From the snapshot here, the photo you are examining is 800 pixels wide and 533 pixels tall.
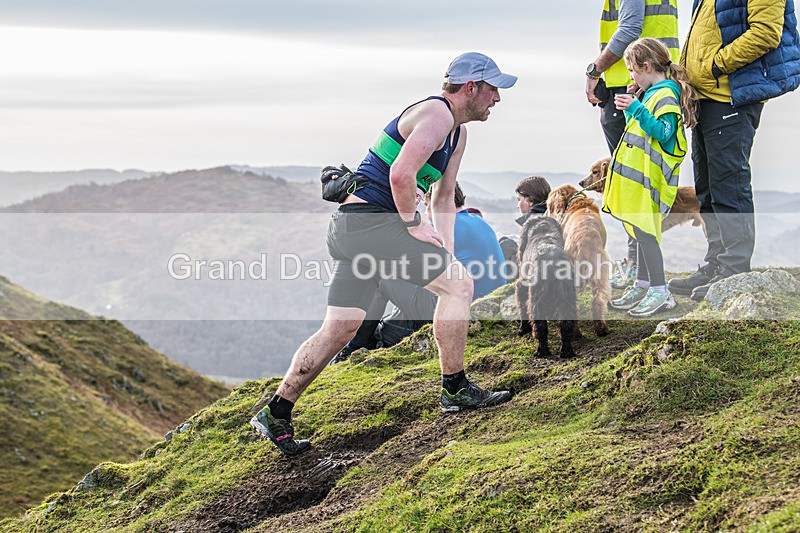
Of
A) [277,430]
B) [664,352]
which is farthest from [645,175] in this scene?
[277,430]

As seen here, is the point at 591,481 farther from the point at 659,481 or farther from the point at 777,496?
the point at 777,496

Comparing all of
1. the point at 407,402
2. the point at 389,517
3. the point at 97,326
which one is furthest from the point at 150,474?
the point at 97,326

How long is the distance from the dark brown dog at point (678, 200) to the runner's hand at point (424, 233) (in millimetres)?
3269

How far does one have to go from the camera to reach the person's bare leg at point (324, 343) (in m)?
6.82

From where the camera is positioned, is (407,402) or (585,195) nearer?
(407,402)

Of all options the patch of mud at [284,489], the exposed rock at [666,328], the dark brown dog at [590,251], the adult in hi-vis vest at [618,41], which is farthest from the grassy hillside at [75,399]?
the exposed rock at [666,328]

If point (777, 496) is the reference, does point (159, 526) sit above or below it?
below

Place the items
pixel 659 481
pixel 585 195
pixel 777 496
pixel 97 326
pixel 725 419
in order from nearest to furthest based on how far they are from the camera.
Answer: pixel 777 496, pixel 659 481, pixel 725 419, pixel 585 195, pixel 97 326

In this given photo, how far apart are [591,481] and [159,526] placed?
377cm

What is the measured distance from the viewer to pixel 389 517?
5.55 meters

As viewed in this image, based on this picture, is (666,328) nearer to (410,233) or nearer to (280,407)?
(410,233)

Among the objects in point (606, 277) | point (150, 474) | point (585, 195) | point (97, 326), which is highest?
point (585, 195)

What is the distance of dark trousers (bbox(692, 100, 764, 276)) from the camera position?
303 inches

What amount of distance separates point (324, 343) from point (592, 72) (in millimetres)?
4396
